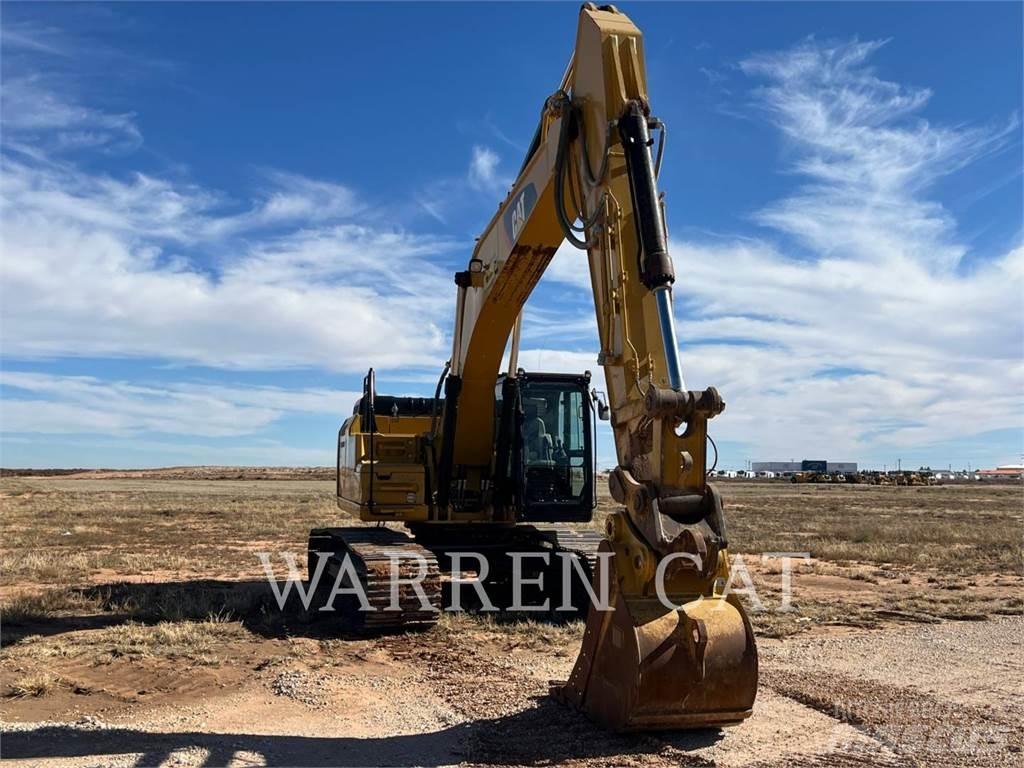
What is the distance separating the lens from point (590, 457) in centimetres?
1221

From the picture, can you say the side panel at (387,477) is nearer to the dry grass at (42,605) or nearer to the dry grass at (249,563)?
the dry grass at (249,563)

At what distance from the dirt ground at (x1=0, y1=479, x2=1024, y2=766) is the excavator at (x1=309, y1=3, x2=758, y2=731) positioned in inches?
21.1

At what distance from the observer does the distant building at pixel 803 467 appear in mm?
161000

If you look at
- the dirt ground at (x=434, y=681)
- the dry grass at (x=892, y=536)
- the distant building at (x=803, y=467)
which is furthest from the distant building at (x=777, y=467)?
the dirt ground at (x=434, y=681)

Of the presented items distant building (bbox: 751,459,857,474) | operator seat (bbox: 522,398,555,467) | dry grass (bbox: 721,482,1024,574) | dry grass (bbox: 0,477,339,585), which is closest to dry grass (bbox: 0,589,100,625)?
dry grass (bbox: 0,477,339,585)

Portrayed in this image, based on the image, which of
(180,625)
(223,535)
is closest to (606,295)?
(180,625)

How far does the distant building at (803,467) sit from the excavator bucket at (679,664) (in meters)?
159

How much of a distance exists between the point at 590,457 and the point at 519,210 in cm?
393

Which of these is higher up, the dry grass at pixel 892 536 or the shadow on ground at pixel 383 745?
the dry grass at pixel 892 536

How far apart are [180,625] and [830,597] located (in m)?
9.47

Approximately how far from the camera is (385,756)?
6.21m

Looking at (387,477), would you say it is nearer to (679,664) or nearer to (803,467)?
(679,664)

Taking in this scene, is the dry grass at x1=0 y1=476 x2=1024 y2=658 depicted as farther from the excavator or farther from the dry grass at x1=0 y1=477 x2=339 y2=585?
the excavator

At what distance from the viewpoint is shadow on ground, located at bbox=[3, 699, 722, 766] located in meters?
6.09
